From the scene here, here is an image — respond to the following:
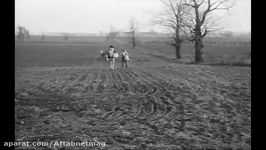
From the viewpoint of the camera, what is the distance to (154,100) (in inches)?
395

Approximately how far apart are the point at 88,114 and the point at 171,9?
30648 mm

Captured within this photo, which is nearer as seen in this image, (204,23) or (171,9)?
(204,23)

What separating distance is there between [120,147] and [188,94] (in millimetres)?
6130

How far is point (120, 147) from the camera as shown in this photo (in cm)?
572

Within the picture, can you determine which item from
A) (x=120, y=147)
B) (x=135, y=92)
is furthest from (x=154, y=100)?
(x=120, y=147)

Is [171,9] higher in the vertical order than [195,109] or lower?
higher

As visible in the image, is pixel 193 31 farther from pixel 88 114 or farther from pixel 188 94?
pixel 88 114
